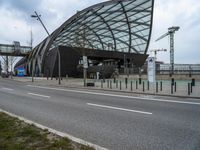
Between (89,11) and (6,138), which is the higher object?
(89,11)

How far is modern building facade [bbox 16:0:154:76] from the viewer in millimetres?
49594

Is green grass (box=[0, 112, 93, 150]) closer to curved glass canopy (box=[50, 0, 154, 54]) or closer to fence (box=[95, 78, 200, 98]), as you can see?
fence (box=[95, 78, 200, 98])

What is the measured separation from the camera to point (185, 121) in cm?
738

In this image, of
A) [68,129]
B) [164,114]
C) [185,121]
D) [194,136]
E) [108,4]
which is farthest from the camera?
[108,4]

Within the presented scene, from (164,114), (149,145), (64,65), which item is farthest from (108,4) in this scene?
(149,145)

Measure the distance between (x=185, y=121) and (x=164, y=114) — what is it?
4.25 feet

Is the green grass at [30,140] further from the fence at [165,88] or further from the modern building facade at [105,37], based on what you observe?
the modern building facade at [105,37]

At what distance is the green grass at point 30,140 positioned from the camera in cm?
455

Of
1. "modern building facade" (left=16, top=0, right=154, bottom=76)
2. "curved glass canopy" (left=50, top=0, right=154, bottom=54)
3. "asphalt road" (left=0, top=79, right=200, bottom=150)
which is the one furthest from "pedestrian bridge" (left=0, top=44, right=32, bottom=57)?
"asphalt road" (left=0, top=79, right=200, bottom=150)

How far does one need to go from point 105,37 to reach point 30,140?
2706 inches

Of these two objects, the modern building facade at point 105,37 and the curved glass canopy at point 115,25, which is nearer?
the curved glass canopy at point 115,25

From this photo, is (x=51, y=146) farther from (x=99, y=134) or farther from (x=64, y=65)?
(x=64, y=65)

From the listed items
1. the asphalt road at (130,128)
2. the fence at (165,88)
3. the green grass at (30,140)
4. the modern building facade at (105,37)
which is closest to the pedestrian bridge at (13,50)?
the modern building facade at (105,37)

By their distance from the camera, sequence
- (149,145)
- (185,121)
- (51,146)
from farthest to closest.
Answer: (185,121), (149,145), (51,146)
